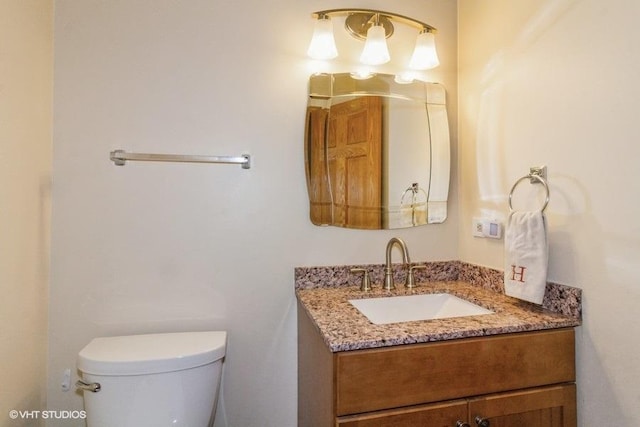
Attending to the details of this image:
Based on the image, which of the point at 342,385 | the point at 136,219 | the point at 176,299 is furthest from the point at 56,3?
the point at 342,385

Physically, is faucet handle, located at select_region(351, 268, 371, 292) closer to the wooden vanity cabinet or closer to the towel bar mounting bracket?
the wooden vanity cabinet

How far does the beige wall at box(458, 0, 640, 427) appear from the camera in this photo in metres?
0.91

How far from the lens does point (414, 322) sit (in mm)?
1045

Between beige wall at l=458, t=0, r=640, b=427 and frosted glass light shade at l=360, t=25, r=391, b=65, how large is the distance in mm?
458

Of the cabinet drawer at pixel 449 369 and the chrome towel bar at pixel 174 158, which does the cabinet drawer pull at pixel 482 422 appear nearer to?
the cabinet drawer at pixel 449 369

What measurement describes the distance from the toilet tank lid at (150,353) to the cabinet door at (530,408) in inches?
33.9

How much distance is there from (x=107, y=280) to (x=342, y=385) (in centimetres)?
100

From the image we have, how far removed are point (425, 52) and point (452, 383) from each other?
53.5 inches

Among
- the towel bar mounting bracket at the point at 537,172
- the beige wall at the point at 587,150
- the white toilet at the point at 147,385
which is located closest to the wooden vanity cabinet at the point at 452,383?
the beige wall at the point at 587,150

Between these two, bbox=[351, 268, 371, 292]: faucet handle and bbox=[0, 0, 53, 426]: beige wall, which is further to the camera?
bbox=[351, 268, 371, 292]: faucet handle

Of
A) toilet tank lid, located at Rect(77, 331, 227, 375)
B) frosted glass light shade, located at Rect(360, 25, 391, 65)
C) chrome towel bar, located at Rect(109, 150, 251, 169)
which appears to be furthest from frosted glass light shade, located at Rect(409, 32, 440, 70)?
toilet tank lid, located at Rect(77, 331, 227, 375)

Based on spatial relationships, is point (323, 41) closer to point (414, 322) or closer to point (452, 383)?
point (414, 322)

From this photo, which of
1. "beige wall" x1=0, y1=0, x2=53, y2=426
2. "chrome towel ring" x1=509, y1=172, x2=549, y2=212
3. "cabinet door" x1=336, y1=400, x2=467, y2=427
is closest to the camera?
"cabinet door" x1=336, y1=400, x2=467, y2=427

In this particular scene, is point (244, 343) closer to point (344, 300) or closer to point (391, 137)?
point (344, 300)
